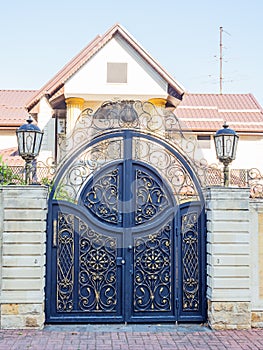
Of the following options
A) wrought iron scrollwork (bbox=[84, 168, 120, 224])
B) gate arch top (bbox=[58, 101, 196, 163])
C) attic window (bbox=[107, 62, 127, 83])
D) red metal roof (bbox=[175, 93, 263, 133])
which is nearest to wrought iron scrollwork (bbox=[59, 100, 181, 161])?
gate arch top (bbox=[58, 101, 196, 163])

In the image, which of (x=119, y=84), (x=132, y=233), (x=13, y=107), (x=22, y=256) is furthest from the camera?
(x=13, y=107)

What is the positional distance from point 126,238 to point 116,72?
33.0ft

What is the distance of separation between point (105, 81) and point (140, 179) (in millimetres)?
9430

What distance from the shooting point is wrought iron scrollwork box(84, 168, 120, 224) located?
7238 millimetres

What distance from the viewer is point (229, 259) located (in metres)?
7.04

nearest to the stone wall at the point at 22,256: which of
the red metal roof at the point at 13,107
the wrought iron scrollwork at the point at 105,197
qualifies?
the wrought iron scrollwork at the point at 105,197

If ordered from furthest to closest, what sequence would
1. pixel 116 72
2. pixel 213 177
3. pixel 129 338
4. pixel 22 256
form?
pixel 116 72 < pixel 213 177 < pixel 22 256 < pixel 129 338

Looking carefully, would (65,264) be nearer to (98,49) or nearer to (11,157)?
(98,49)

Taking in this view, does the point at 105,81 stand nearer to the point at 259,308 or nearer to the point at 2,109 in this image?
the point at 2,109

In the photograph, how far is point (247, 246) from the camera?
23.2 ft

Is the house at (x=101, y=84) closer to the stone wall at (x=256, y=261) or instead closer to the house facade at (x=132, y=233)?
the house facade at (x=132, y=233)

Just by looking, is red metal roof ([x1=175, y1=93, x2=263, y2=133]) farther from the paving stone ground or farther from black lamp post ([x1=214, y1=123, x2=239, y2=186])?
the paving stone ground

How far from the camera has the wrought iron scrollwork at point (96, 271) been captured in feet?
23.3

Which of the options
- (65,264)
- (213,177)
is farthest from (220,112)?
(65,264)
